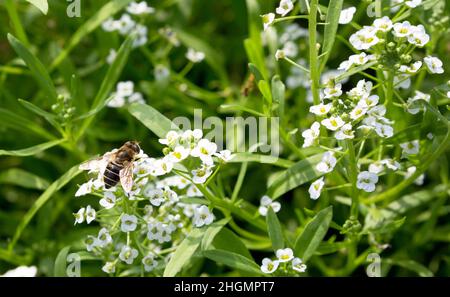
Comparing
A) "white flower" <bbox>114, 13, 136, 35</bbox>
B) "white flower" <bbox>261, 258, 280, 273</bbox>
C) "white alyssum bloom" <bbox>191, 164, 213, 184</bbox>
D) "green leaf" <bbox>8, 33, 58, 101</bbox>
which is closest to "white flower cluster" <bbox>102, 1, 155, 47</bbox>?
"white flower" <bbox>114, 13, 136, 35</bbox>

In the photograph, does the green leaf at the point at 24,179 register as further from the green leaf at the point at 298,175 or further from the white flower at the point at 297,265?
the white flower at the point at 297,265

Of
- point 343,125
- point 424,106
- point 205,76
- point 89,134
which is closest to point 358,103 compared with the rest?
point 343,125

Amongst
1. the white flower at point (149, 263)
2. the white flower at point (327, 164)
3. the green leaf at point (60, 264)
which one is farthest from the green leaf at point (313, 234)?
the green leaf at point (60, 264)

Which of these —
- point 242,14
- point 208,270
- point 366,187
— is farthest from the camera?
point 242,14

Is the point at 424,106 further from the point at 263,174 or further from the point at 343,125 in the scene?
the point at 263,174

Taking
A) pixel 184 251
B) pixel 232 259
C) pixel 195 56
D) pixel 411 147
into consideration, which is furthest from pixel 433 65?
pixel 195 56

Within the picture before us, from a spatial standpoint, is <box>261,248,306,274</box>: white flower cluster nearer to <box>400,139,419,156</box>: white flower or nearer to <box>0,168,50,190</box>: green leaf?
<box>400,139,419,156</box>: white flower
